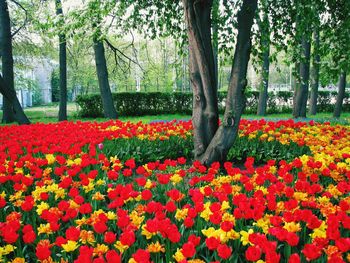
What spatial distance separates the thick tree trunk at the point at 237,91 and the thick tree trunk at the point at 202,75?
1.19 feet

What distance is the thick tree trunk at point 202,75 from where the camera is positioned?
5543mm

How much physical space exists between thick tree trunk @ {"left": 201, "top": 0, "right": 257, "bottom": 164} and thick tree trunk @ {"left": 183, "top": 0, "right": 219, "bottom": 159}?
364 millimetres

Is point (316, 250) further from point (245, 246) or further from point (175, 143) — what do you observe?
point (175, 143)

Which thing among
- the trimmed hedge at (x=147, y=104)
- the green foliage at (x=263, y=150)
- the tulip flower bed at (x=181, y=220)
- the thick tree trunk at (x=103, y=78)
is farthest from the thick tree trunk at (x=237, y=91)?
the trimmed hedge at (x=147, y=104)

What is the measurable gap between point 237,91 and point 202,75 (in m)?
0.63

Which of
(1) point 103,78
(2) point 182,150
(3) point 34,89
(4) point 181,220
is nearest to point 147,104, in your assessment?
(1) point 103,78

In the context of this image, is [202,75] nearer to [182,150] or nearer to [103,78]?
[182,150]

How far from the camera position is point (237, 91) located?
212 inches

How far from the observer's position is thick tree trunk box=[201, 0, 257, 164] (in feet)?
17.5

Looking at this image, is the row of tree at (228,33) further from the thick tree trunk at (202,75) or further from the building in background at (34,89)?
the building in background at (34,89)

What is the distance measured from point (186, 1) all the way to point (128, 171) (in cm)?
290

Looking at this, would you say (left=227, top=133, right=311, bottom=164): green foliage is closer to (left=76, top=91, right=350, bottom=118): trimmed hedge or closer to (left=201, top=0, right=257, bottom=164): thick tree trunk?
(left=201, top=0, right=257, bottom=164): thick tree trunk

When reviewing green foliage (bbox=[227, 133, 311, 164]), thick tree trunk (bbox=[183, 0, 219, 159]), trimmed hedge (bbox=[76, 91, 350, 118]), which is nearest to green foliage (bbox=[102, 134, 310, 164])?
green foliage (bbox=[227, 133, 311, 164])

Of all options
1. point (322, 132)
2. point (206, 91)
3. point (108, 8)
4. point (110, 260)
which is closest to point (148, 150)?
point (206, 91)
